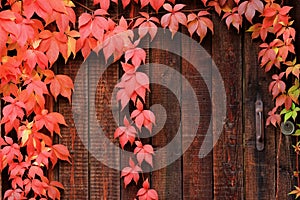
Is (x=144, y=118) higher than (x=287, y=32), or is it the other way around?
(x=287, y=32)

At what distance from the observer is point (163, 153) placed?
3053mm

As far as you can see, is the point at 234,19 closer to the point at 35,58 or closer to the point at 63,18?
the point at 63,18

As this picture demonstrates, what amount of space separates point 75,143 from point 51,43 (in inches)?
21.9

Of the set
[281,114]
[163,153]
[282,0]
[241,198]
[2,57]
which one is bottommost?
[241,198]

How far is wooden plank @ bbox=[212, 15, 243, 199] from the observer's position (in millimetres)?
3016

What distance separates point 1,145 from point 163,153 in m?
0.86

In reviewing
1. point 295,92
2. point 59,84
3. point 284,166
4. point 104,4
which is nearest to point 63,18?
point 104,4

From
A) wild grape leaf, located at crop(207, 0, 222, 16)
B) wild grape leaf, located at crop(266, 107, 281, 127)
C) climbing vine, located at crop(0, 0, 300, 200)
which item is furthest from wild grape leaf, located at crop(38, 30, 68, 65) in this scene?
wild grape leaf, located at crop(266, 107, 281, 127)

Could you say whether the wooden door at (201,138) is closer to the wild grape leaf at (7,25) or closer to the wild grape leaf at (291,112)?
the wild grape leaf at (291,112)

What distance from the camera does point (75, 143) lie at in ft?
10.1

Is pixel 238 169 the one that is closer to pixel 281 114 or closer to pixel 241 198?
pixel 241 198

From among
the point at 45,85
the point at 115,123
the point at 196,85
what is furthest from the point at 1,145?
the point at 196,85

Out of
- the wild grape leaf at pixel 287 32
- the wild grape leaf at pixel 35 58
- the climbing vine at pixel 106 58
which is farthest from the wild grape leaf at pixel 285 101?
the wild grape leaf at pixel 35 58

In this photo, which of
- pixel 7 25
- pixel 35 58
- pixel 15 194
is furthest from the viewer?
pixel 15 194
